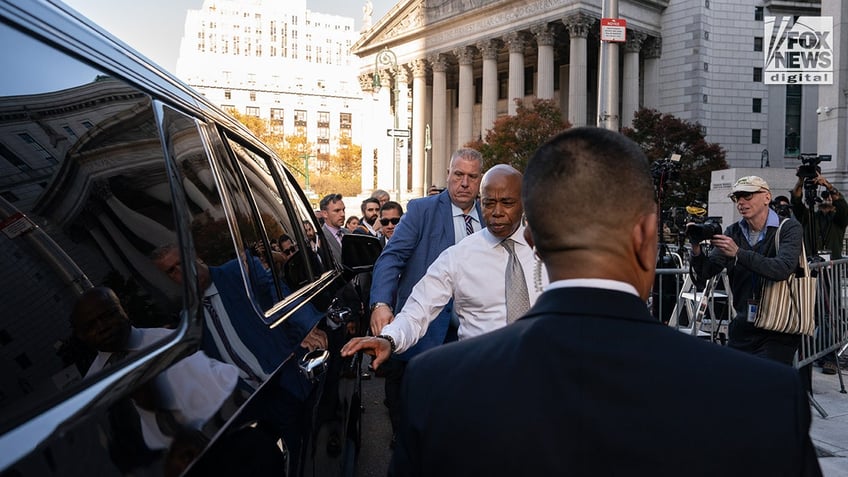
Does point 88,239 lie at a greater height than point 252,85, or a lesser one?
lesser

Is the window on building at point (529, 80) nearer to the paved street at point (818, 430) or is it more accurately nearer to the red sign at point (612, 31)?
the red sign at point (612, 31)

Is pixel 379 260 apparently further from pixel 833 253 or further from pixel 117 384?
pixel 833 253

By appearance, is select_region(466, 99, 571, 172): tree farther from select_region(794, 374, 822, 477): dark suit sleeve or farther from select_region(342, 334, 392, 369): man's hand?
select_region(794, 374, 822, 477): dark suit sleeve

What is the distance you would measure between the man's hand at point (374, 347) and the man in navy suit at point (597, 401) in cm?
121

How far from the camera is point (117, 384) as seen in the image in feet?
4.14

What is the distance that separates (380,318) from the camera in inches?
143

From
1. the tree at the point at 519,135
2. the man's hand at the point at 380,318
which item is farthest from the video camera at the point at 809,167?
the tree at the point at 519,135

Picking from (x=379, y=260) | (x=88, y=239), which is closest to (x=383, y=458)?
(x=379, y=260)

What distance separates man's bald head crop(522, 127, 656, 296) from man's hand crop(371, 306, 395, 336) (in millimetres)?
2152

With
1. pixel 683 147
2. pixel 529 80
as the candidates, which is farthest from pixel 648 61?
pixel 683 147

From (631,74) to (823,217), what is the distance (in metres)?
42.5

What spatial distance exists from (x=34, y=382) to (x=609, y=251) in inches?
39.6

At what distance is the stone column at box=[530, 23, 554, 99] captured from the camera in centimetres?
4825

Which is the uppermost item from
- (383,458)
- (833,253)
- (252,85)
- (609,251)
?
(252,85)
